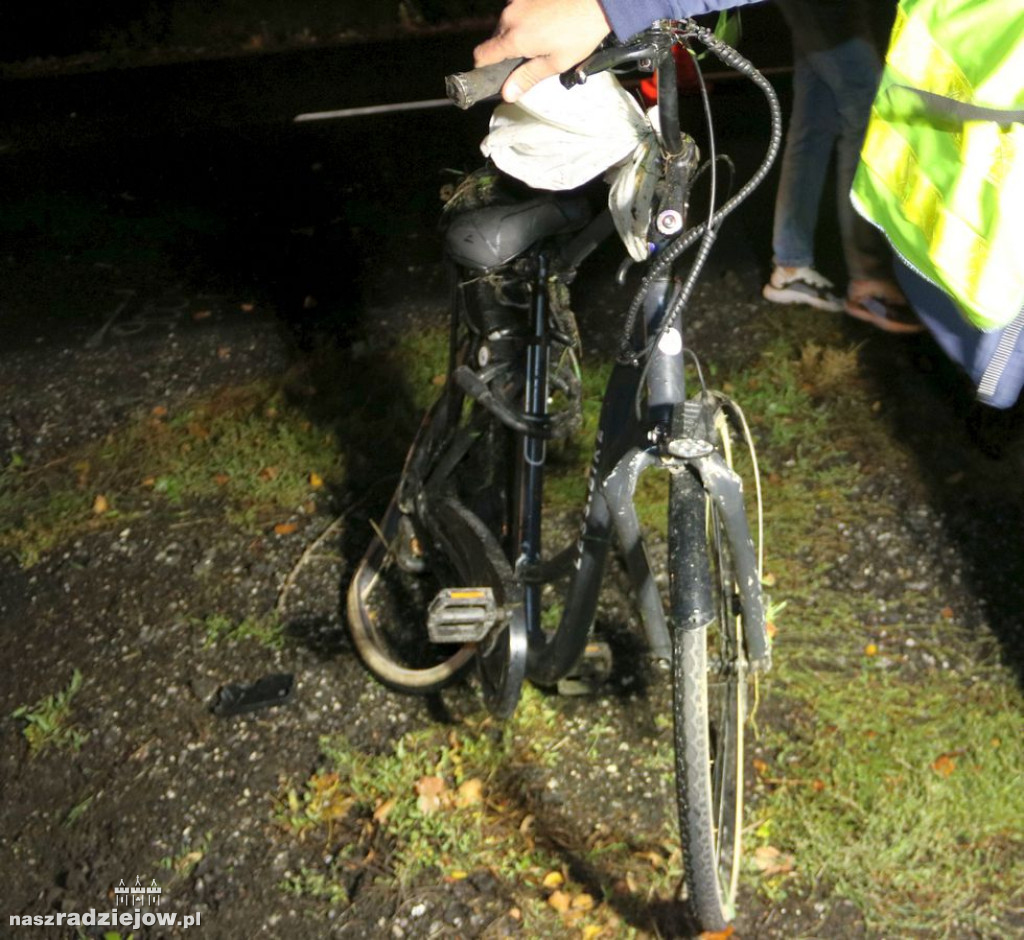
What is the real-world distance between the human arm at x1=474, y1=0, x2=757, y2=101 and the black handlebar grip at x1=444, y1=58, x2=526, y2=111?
0.7 inches

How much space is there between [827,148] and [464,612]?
125 inches

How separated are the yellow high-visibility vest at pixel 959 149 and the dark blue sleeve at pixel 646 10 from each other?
33cm

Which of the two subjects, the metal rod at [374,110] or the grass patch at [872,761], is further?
the metal rod at [374,110]

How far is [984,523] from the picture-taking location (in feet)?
13.5

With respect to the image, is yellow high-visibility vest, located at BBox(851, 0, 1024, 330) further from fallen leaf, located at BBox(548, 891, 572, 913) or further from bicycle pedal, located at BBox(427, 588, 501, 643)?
fallen leaf, located at BBox(548, 891, 572, 913)

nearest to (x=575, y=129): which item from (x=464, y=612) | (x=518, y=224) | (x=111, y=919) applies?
(x=518, y=224)

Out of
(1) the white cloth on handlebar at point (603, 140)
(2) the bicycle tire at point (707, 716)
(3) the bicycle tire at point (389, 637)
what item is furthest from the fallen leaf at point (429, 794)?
(1) the white cloth on handlebar at point (603, 140)

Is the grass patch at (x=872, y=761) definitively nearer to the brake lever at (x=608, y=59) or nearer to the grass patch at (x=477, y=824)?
the grass patch at (x=477, y=824)

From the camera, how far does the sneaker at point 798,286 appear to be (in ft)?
17.3

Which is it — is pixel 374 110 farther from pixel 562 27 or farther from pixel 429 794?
pixel 562 27

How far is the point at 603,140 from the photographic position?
226 centimetres

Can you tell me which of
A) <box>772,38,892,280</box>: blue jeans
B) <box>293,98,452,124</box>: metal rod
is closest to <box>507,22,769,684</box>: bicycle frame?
<box>772,38,892,280</box>: blue jeans

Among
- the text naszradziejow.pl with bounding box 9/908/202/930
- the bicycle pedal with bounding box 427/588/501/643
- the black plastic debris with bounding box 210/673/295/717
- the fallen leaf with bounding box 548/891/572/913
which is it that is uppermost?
the bicycle pedal with bounding box 427/588/501/643

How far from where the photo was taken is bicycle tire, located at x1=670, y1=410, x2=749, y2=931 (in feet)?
7.40
